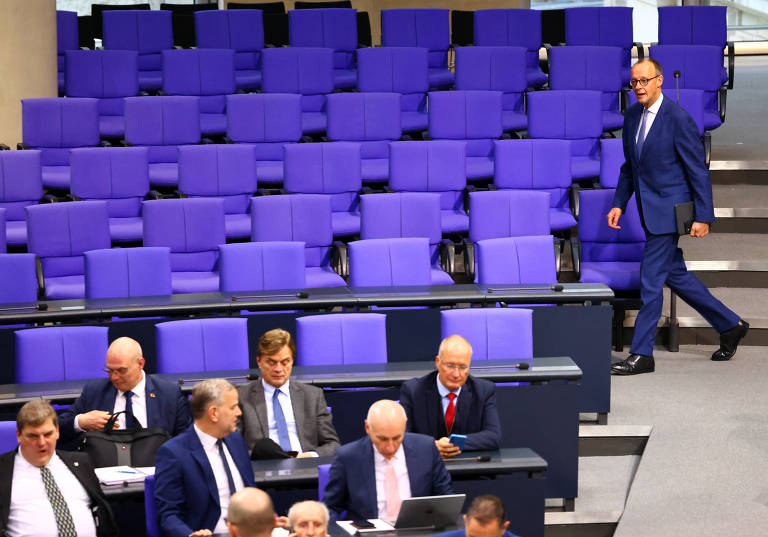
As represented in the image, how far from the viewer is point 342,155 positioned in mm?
6340

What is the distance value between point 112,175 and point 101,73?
146 centimetres

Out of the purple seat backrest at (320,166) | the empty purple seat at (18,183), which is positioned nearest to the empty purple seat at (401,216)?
the purple seat backrest at (320,166)

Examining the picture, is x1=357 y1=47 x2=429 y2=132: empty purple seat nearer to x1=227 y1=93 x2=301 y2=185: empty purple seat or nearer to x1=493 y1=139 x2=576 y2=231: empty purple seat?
x1=227 y1=93 x2=301 y2=185: empty purple seat

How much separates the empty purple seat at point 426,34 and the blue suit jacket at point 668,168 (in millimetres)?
2889

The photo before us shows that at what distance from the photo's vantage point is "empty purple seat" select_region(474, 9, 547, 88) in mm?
8289

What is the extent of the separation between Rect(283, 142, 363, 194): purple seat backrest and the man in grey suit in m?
2.44

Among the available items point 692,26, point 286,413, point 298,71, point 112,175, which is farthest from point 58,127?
point 692,26

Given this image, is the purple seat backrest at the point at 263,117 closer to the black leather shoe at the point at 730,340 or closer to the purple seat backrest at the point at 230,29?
the purple seat backrest at the point at 230,29

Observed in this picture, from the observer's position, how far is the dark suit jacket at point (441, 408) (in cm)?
398

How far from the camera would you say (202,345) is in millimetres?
4379

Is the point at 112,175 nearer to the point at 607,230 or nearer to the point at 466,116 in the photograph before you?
the point at 466,116

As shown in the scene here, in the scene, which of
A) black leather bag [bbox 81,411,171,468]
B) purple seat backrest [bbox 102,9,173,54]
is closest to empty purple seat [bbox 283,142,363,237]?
purple seat backrest [bbox 102,9,173,54]

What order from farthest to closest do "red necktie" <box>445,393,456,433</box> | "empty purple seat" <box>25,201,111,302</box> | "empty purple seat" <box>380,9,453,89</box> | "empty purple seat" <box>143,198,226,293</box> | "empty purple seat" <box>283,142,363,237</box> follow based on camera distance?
"empty purple seat" <box>380,9,453,89</box>
"empty purple seat" <box>283,142,363,237</box>
"empty purple seat" <box>143,198,226,293</box>
"empty purple seat" <box>25,201,111,302</box>
"red necktie" <box>445,393,456,433</box>

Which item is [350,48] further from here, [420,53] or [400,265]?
[400,265]
